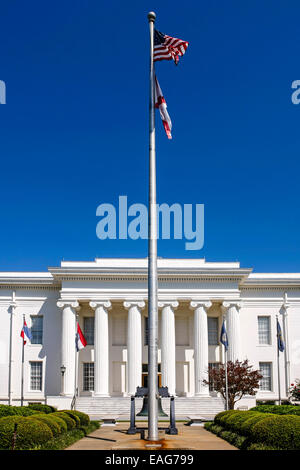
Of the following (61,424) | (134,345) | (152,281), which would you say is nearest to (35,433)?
(61,424)

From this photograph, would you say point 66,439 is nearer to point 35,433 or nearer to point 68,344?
point 35,433

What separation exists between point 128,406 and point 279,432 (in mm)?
29805

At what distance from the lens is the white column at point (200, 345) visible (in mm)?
47750

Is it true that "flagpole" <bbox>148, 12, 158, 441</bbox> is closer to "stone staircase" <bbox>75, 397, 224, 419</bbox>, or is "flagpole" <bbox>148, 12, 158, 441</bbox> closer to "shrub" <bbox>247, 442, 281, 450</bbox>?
"shrub" <bbox>247, 442, 281, 450</bbox>

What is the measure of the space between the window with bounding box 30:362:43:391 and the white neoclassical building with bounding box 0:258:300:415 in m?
0.10

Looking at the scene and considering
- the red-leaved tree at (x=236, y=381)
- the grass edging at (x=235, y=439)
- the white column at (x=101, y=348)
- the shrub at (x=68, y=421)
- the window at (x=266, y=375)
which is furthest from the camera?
the window at (x=266, y=375)

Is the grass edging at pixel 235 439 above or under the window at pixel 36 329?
under

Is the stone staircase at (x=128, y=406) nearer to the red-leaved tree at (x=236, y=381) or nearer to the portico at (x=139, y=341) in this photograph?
the portico at (x=139, y=341)

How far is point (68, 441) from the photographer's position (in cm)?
2052

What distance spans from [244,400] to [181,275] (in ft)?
37.5

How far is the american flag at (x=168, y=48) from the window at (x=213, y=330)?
35.4m

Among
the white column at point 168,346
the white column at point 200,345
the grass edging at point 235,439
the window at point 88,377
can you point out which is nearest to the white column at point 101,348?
the window at point 88,377

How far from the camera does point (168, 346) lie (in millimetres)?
48406
